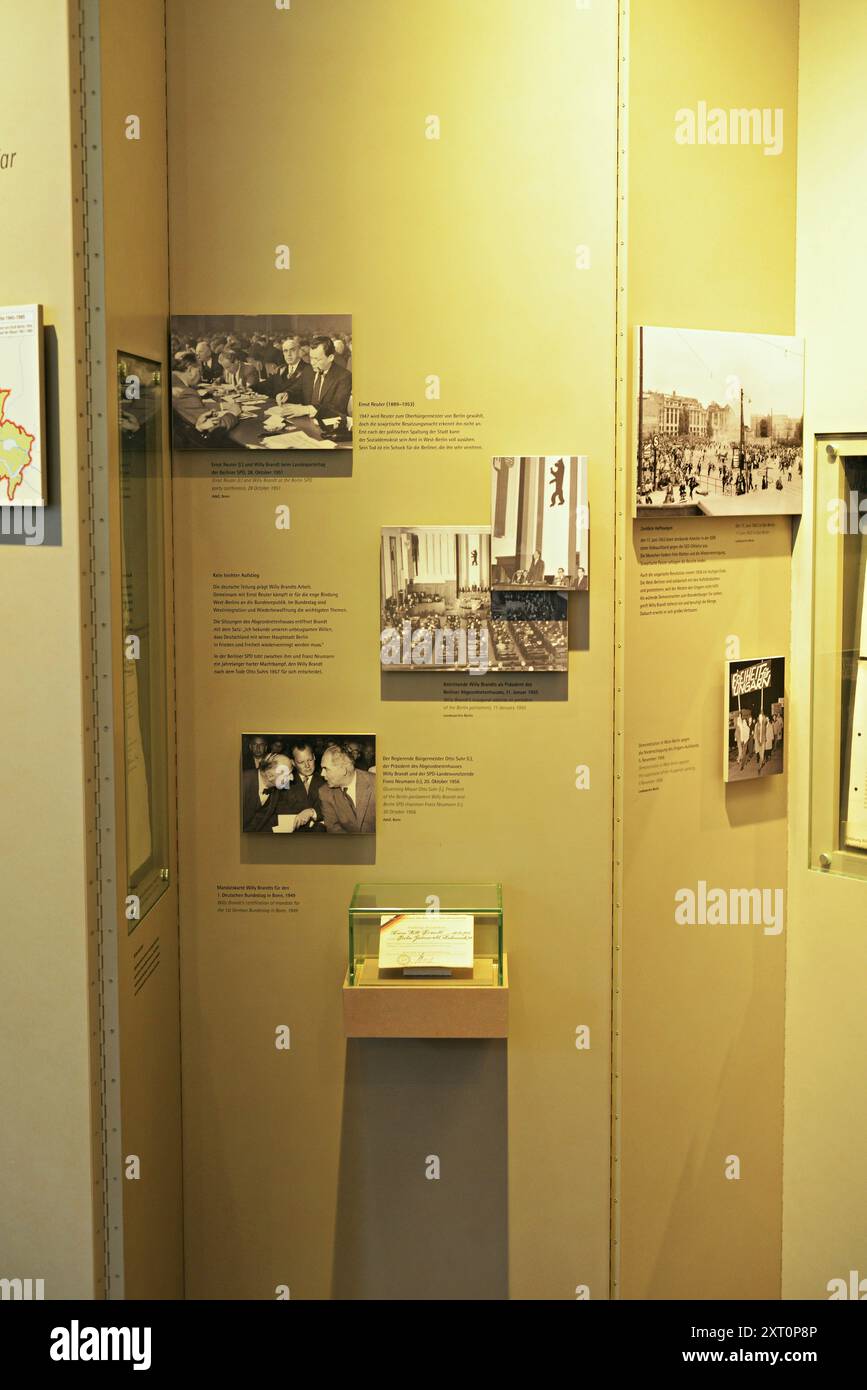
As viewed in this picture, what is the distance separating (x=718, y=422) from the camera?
278 cm

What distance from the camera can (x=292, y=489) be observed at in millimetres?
2658

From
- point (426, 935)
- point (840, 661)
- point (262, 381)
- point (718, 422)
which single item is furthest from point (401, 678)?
point (840, 661)

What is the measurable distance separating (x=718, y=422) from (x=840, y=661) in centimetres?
62

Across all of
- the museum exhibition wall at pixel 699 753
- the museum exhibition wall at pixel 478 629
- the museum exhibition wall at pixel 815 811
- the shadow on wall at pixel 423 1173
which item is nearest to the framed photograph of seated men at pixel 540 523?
the museum exhibition wall at pixel 478 629

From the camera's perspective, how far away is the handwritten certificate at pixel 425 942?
101 inches

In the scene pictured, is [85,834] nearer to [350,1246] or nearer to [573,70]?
[350,1246]

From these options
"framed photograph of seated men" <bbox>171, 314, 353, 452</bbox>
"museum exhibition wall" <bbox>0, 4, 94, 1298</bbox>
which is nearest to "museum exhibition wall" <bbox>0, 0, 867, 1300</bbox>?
"framed photograph of seated men" <bbox>171, 314, 353, 452</bbox>

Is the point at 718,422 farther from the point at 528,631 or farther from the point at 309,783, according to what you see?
the point at 309,783

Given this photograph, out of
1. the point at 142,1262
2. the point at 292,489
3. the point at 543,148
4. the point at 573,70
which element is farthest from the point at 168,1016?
the point at 573,70

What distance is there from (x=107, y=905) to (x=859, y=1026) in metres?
1.73

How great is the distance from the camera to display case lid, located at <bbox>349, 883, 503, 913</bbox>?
2.70 m

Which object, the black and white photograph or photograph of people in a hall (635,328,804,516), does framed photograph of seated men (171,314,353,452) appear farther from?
photograph of people in a hall (635,328,804,516)

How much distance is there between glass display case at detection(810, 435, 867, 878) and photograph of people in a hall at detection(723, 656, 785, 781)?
0.28 ft

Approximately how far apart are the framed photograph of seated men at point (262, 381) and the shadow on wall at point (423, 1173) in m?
1.33
